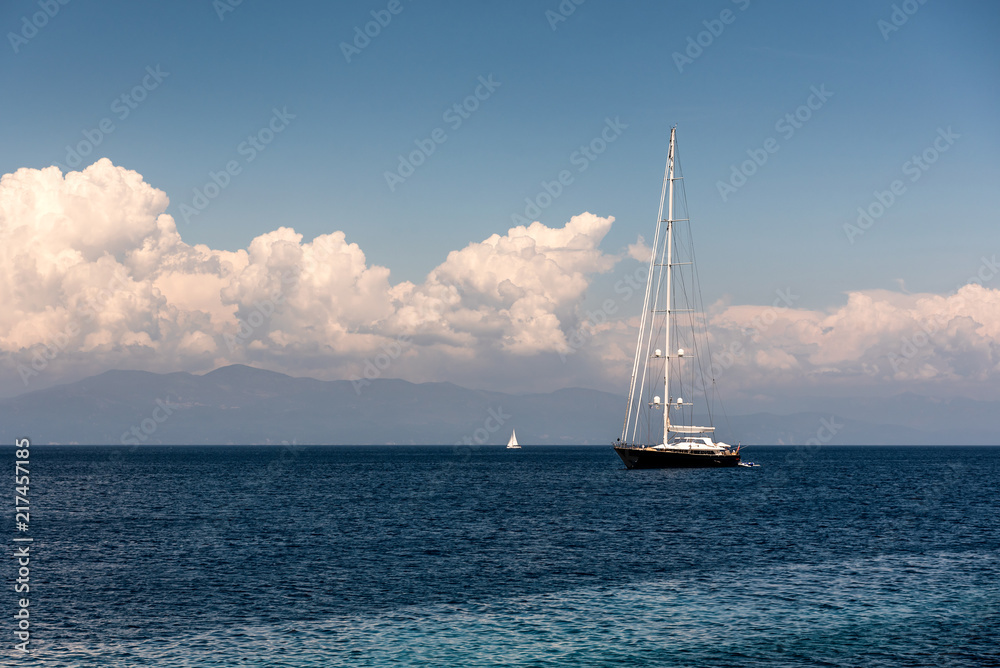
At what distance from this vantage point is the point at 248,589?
39312mm

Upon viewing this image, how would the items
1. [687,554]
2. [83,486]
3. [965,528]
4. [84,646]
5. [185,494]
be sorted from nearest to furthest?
[84,646], [687,554], [965,528], [185,494], [83,486]

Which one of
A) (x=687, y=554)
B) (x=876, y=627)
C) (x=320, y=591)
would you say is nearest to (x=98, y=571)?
(x=320, y=591)

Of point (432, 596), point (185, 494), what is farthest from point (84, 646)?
point (185, 494)

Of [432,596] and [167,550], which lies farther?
[167,550]

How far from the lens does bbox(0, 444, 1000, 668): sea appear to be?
1156 inches

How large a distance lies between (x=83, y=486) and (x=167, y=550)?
3126 inches

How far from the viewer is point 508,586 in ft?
132

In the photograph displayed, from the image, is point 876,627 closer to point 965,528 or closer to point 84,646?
point 84,646

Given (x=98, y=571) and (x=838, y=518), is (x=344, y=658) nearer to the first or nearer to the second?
(x=98, y=571)

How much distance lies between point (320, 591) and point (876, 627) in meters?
25.0

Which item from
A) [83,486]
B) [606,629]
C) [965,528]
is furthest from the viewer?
[83,486]

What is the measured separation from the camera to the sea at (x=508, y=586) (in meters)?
29.4

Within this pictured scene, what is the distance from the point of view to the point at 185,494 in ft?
342

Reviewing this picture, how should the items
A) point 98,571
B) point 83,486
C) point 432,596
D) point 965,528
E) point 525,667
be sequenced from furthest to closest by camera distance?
point 83,486, point 965,528, point 98,571, point 432,596, point 525,667
